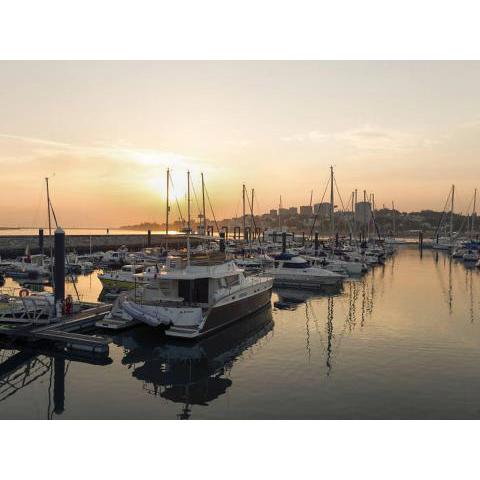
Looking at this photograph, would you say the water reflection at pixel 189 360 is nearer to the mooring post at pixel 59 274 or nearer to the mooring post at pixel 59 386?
the mooring post at pixel 59 386

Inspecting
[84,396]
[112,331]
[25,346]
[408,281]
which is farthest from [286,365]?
[408,281]

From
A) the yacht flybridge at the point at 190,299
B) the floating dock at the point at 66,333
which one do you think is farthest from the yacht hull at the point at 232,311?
the floating dock at the point at 66,333

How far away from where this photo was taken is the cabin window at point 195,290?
21.6 m

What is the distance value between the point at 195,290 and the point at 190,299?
51 centimetres

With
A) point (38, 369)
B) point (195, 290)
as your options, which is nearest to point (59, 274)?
point (38, 369)

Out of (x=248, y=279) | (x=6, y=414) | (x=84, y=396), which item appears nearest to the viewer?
(x=6, y=414)

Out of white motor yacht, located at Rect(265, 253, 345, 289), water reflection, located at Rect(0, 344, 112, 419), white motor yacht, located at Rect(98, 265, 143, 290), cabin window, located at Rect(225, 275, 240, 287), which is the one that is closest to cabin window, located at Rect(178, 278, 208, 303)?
cabin window, located at Rect(225, 275, 240, 287)

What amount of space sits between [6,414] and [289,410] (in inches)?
321

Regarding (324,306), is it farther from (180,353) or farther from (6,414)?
(6,414)

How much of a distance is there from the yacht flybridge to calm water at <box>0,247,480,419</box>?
2.69 ft

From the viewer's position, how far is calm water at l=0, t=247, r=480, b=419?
42.2 ft

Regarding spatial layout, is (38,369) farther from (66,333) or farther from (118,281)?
(118,281)

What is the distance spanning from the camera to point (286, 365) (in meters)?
17.0

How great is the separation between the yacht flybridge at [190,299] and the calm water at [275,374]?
82cm
